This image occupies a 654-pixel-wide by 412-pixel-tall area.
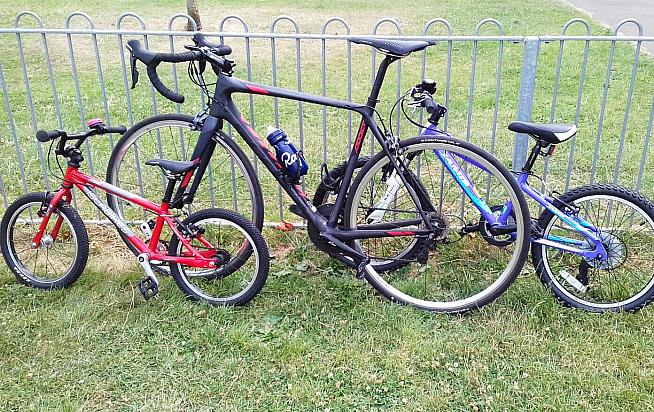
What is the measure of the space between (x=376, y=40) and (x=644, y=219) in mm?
1779

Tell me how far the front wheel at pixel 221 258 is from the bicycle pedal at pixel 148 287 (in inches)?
4.7

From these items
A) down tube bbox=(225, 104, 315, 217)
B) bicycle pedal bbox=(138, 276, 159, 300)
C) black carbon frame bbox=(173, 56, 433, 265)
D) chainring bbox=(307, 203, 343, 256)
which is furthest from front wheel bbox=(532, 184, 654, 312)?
bicycle pedal bbox=(138, 276, 159, 300)

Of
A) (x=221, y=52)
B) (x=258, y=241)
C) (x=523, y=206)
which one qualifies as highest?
(x=221, y=52)

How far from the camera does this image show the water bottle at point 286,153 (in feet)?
11.8

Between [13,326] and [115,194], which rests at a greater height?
[115,194]

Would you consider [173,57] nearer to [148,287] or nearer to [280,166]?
[280,166]

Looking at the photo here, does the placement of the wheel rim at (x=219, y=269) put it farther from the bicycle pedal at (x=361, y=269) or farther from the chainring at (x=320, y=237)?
the bicycle pedal at (x=361, y=269)

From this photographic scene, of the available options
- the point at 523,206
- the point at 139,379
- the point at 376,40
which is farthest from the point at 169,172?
the point at 523,206

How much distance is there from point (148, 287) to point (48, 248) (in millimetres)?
828

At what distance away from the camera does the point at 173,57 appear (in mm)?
3326

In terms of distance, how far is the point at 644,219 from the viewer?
11.5ft

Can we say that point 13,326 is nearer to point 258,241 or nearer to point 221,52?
point 258,241

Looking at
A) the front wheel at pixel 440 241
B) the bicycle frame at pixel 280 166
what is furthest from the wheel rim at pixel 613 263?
the bicycle frame at pixel 280 166

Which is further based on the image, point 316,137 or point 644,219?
point 316,137
